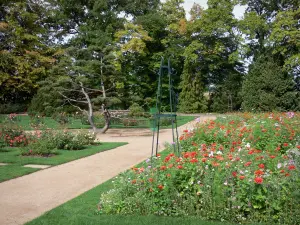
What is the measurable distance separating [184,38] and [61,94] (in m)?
18.2

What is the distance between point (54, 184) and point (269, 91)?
15.2m

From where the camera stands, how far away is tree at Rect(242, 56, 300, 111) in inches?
701

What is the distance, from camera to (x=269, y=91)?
1825 cm

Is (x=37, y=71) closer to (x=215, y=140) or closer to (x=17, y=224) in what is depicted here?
(x=215, y=140)

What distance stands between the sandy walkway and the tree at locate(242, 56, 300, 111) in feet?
36.6

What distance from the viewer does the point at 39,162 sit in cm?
761

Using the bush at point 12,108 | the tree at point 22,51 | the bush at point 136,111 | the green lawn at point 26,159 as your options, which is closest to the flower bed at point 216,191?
the green lawn at point 26,159

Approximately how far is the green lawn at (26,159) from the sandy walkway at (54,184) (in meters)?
0.25

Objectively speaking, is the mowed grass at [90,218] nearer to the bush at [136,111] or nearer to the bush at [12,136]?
the bush at [12,136]

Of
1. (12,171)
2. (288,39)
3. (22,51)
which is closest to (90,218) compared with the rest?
(12,171)

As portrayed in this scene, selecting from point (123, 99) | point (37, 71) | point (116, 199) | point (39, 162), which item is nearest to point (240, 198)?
point (116, 199)

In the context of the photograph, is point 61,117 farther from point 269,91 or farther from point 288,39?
point 288,39

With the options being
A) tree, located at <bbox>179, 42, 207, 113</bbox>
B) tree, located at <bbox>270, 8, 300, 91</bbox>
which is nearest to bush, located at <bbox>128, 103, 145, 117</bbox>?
tree, located at <bbox>270, 8, 300, 91</bbox>

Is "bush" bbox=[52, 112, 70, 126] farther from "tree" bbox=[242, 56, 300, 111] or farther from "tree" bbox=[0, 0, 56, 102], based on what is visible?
"tree" bbox=[0, 0, 56, 102]
